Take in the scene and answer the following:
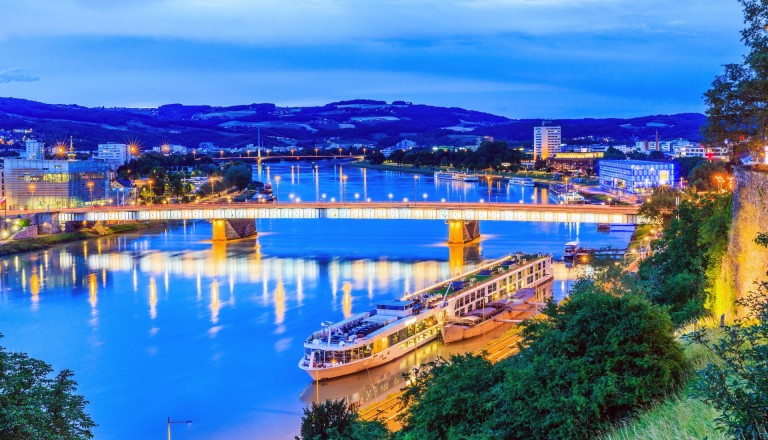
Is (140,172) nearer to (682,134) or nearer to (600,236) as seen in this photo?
(600,236)

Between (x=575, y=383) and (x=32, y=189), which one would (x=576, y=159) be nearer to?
(x=32, y=189)

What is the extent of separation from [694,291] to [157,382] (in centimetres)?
600

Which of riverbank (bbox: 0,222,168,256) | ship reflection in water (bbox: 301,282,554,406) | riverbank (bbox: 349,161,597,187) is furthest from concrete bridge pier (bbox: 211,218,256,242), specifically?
riverbank (bbox: 349,161,597,187)

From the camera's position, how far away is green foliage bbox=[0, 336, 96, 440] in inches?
194

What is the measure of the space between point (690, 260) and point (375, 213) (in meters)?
13.6

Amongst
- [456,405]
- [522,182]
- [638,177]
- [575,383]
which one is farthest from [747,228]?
[522,182]

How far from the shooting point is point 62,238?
2427 centimetres

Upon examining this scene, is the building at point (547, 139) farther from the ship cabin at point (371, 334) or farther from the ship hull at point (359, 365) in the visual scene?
the ship hull at point (359, 365)

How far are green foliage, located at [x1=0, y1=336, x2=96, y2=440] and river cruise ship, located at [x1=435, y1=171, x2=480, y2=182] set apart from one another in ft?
142

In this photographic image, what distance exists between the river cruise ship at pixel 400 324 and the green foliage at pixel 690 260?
286cm

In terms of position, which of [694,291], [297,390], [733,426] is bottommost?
[297,390]

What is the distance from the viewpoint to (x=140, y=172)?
42.2 metres

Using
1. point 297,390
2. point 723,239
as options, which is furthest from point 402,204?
point 723,239

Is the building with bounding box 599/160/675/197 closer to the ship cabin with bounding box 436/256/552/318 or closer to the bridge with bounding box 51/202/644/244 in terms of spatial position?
the bridge with bounding box 51/202/644/244
